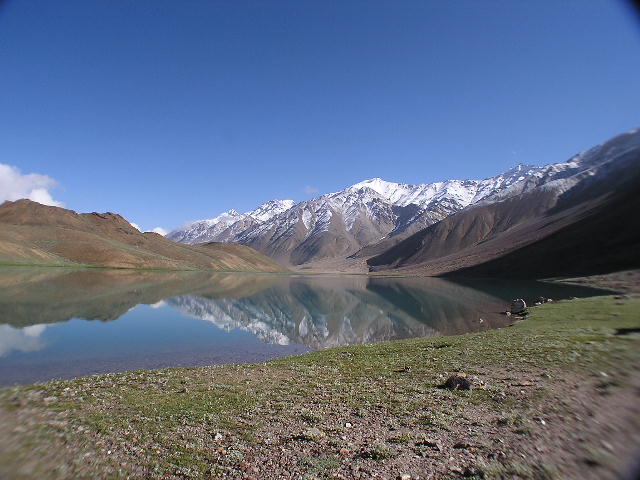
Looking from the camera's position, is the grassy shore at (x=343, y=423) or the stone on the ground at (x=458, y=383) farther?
the stone on the ground at (x=458, y=383)

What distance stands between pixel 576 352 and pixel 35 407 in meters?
20.4

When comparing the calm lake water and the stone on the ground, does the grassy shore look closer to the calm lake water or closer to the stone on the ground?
the stone on the ground

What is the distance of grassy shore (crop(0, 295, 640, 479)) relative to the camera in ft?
25.2

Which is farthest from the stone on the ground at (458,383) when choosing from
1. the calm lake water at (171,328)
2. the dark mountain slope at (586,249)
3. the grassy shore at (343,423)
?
the dark mountain slope at (586,249)

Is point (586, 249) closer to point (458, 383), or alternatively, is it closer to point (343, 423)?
point (458, 383)

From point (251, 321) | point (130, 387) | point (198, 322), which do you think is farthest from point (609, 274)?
point (130, 387)

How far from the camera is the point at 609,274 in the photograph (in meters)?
100

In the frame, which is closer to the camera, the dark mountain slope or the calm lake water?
the calm lake water

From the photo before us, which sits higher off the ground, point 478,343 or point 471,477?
point 471,477

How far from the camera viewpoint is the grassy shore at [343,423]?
7.68 m

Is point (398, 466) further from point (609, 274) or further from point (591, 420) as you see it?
point (609, 274)

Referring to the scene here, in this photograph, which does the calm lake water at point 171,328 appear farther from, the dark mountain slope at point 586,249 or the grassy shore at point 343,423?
the dark mountain slope at point 586,249

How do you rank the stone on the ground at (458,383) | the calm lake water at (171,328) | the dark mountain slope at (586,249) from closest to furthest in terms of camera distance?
the stone on the ground at (458,383) → the calm lake water at (171,328) → the dark mountain slope at (586,249)

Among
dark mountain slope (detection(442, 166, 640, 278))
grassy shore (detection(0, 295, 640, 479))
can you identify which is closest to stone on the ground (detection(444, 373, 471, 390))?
grassy shore (detection(0, 295, 640, 479))
